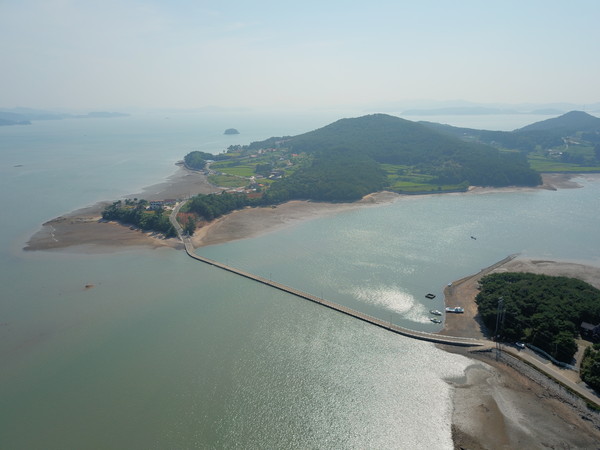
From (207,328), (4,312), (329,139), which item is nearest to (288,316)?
(207,328)

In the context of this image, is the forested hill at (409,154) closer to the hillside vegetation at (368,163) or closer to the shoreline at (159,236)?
the hillside vegetation at (368,163)

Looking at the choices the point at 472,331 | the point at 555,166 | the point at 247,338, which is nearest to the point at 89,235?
the point at 247,338

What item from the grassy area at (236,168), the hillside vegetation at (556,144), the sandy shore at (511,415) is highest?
the hillside vegetation at (556,144)

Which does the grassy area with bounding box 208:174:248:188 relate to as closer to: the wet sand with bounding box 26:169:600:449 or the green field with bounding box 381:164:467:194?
the wet sand with bounding box 26:169:600:449

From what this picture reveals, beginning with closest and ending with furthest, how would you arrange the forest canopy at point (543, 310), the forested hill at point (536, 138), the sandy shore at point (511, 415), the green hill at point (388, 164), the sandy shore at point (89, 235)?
the sandy shore at point (511, 415) < the forest canopy at point (543, 310) < the sandy shore at point (89, 235) < the green hill at point (388, 164) < the forested hill at point (536, 138)

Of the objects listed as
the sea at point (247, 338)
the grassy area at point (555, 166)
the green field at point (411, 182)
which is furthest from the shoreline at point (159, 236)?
the grassy area at point (555, 166)

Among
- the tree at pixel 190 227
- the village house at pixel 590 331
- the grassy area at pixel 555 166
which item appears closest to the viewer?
the village house at pixel 590 331
